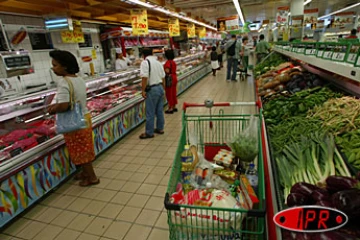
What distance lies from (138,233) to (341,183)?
2.02m

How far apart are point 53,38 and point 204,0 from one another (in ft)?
20.9

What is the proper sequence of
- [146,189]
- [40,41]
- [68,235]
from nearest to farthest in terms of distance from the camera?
[68,235] < [146,189] < [40,41]

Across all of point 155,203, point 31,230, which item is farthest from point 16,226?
point 155,203

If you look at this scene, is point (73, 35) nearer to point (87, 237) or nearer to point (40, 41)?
point (40, 41)

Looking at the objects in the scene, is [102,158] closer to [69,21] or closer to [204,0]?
[69,21]

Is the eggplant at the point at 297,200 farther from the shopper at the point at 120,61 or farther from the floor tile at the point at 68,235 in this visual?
the shopper at the point at 120,61

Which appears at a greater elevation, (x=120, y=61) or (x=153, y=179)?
(x=120, y=61)

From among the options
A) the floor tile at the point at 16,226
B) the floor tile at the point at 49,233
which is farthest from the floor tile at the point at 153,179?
the floor tile at the point at 16,226

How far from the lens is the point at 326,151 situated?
1.68m

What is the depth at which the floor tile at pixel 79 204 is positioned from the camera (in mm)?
2887

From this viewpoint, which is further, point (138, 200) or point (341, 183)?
point (138, 200)

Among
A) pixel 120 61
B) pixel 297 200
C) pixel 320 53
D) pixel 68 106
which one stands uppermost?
pixel 320 53

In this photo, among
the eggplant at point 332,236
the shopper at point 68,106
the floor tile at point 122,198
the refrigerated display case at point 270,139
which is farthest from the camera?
the floor tile at point 122,198

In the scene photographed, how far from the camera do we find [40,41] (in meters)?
6.70
